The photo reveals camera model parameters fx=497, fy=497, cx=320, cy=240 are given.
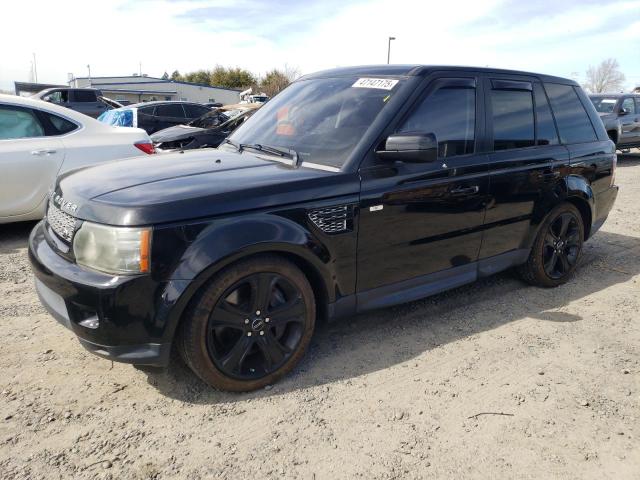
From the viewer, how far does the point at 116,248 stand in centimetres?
238

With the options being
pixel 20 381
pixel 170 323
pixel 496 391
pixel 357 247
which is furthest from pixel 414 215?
pixel 20 381

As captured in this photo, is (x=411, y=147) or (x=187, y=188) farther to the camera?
(x=411, y=147)

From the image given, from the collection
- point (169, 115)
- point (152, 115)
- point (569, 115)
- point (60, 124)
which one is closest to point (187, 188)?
point (569, 115)

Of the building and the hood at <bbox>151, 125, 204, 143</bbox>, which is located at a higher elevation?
the building

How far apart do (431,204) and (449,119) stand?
0.64 m

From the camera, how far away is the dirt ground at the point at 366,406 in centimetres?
230

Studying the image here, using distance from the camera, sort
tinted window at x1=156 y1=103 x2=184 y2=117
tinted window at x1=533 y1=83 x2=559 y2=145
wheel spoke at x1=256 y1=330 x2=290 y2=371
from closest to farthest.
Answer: wheel spoke at x1=256 y1=330 x2=290 y2=371
tinted window at x1=533 y1=83 x2=559 y2=145
tinted window at x1=156 y1=103 x2=184 y2=117

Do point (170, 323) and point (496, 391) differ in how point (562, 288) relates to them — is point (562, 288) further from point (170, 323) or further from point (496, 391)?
point (170, 323)

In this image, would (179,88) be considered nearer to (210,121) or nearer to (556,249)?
(210,121)

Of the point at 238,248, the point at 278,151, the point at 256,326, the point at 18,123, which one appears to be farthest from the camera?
the point at 18,123

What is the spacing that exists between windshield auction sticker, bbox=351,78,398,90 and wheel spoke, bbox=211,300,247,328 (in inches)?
69.1

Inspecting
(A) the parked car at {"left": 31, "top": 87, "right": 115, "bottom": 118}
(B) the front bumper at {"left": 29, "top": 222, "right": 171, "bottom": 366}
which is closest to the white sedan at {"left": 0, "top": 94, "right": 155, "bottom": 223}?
(B) the front bumper at {"left": 29, "top": 222, "right": 171, "bottom": 366}

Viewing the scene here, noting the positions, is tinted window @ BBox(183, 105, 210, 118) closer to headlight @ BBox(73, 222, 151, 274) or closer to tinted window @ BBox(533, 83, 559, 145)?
tinted window @ BBox(533, 83, 559, 145)

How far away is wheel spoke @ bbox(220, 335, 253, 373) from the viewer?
A: 2685 mm
